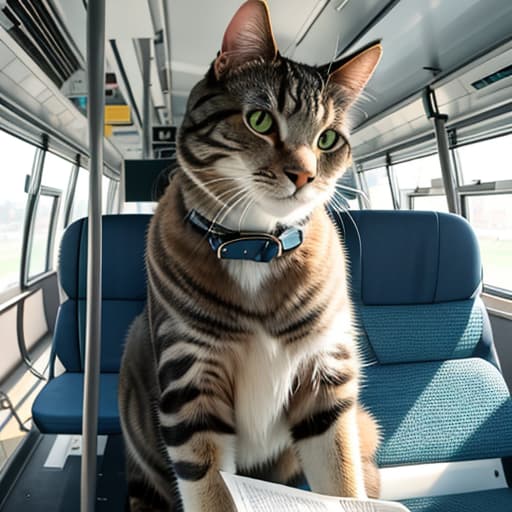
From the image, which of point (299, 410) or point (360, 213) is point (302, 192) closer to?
point (299, 410)

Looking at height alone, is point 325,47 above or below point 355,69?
above

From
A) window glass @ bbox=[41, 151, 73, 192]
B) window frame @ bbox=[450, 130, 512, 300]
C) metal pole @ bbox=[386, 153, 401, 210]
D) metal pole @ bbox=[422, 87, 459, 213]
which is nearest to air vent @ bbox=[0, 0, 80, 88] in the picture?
window glass @ bbox=[41, 151, 73, 192]

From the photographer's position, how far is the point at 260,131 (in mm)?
764

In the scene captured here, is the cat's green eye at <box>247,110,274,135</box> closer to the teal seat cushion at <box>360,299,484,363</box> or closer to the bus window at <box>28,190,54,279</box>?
the teal seat cushion at <box>360,299,484,363</box>

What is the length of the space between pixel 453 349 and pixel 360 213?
519 millimetres

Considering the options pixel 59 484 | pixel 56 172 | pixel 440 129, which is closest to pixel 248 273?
pixel 59 484

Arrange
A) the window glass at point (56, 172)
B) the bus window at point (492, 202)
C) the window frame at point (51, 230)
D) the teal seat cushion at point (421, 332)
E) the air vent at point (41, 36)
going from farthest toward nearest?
1. the window frame at point (51, 230)
2. the window glass at point (56, 172)
3. the bus window at point (492, 202)
4. the air vent at point (41, 36)
5. the teal seat cushion at point (421, 332)

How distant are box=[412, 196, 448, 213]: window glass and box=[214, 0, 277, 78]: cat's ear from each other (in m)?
2.67

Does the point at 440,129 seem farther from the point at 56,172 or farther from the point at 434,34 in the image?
the point at 56,172

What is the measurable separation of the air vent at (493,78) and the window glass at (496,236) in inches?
28.2

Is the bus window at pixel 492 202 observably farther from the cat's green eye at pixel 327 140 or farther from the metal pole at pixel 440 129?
the cat's green eye at pixel 327 140

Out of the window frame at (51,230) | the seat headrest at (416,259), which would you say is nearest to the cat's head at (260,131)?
the seat headrest at (416,259)

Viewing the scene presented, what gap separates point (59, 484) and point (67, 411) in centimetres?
72

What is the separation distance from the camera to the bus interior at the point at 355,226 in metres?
1.27
